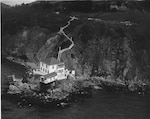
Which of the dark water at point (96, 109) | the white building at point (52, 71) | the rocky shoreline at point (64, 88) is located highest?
the white building at point (52, 71)

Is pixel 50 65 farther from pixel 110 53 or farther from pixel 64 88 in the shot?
pixel 110 53

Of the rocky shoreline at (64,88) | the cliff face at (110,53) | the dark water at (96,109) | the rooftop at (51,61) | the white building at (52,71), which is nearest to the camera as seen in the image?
the dark water at (96,109)

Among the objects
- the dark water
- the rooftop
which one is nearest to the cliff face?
the rooftop

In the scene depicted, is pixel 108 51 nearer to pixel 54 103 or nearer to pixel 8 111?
pixel 54 103

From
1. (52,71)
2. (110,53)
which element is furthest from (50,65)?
(110,53)

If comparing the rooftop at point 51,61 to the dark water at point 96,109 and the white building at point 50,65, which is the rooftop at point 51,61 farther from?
the dark water at point 96,109

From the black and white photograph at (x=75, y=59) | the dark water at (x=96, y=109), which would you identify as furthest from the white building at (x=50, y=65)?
the dark water at (x=96, y=109)

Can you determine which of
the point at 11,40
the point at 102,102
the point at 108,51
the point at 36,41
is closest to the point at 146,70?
the point at 108,51

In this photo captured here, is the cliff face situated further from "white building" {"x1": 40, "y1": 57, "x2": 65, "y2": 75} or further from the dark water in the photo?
the dark water
